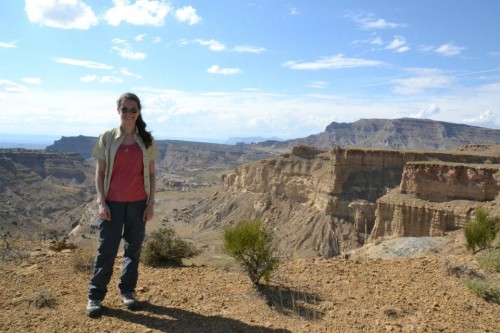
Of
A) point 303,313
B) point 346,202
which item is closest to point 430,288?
point 303,313

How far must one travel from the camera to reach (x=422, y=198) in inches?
1271

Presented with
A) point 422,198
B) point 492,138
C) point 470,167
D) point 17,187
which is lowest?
point 17,187

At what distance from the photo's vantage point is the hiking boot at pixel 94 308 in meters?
4.82

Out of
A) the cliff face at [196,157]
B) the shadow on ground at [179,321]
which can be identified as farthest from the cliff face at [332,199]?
the cliff face at [196,157]

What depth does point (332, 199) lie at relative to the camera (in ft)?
153

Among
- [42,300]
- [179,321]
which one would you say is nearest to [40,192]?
[42,300]

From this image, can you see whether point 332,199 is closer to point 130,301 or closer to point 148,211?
point 148,211

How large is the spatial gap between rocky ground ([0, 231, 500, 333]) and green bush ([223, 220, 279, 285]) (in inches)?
11.0

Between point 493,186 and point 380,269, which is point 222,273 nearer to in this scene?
point 380,269

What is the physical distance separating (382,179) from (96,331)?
46.0 m

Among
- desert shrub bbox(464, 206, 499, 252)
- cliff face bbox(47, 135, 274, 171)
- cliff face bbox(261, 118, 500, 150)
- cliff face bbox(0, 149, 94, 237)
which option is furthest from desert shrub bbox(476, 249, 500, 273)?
cliff face bbox(261, 118, 500, 150)

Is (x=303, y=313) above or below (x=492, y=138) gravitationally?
below

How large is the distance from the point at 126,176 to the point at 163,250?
10.0ft

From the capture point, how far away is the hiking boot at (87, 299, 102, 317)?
4.82 meters
